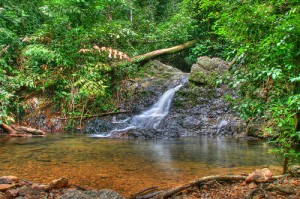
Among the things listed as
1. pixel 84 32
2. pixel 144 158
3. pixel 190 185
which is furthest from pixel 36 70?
pixel 190 185

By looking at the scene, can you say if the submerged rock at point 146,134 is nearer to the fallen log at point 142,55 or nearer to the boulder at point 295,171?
the fallen log at point 142,55

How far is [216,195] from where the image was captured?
2.59 meters

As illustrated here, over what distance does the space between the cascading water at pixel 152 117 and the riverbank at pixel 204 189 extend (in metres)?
5.59

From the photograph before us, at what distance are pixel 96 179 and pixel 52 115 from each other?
6760mm

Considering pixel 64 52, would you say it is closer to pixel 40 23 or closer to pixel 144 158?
pixel 40 23

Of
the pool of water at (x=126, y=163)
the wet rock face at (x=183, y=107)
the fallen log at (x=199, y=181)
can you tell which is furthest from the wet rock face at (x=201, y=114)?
the fallen log at (x=199, y=181)

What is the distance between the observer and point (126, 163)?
420 cm

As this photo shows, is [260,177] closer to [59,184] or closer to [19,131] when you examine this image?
[59,184]

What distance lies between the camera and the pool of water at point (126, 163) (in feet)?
10.9

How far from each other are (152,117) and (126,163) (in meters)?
4.97

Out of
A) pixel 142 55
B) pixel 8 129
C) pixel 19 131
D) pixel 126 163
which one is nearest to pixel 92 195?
pixel 126 163

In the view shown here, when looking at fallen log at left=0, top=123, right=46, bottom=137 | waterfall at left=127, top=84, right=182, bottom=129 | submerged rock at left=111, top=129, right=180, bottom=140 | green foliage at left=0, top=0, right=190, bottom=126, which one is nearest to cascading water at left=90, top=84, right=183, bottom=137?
waterfall at left=127, top=84, right=182, bottom=129

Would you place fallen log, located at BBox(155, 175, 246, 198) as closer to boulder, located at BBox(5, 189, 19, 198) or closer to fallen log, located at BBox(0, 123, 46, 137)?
boulder, located at BBox(5, 189, 19, 198)

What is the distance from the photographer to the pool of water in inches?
130
